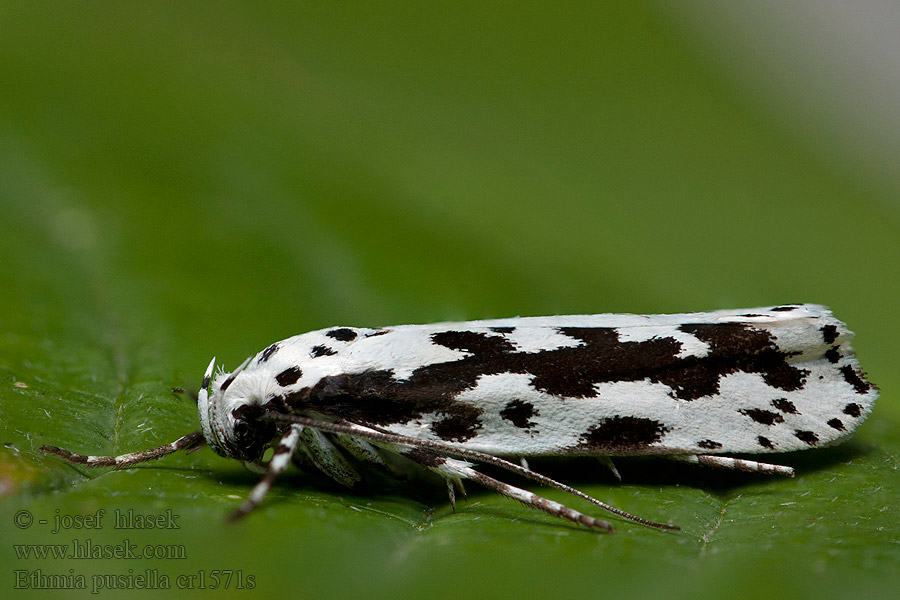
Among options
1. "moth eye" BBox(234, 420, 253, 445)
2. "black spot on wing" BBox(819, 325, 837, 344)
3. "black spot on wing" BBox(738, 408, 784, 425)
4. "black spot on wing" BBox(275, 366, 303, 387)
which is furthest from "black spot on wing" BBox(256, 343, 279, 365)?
"black spot on wing" BBox(819, 325, 837, 344)

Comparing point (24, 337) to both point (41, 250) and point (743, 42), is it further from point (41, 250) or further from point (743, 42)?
point (743, 42)

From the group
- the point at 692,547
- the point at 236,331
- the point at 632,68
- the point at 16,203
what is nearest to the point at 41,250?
the point at 16,203

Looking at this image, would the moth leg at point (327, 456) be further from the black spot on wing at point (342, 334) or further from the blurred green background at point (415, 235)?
the black spot on wing at point (342, 334)

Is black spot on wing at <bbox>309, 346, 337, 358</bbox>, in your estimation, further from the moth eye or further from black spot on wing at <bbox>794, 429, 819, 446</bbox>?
black spot on wing at <bbox>794, 429, 819, 446</bbox>

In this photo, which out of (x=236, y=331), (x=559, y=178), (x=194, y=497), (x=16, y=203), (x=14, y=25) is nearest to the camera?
(x=194, y=497)

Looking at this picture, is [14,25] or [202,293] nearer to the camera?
[202,293]

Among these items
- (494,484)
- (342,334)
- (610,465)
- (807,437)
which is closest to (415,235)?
(342,334)

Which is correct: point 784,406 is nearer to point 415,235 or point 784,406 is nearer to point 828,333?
point 828,333
